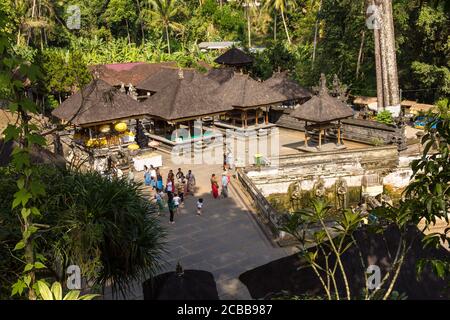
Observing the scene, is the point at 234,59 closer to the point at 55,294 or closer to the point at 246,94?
the point at 246,94

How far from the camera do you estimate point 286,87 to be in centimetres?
3878

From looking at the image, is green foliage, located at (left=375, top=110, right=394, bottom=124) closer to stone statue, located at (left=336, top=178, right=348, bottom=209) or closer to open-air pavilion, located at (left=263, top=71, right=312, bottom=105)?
open-air pavilion, located at (left=263, top=71, right=312, bottom=105)

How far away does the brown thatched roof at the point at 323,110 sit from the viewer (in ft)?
99.7

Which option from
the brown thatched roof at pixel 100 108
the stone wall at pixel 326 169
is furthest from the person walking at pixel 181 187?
the brown thatched roof at pixel 100 108

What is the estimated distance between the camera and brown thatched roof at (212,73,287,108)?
35531 mm

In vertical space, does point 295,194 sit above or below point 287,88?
below

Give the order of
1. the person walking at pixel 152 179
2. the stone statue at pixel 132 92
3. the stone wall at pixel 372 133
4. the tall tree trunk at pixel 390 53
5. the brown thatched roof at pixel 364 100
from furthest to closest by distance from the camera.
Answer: the stone statue at pixel 132 92, the brown thatched roof at pixel 364 100, the tall tree trunk at pixel 390 53, the stone wall at pixel 372 133, the person walking at pixel 152 179

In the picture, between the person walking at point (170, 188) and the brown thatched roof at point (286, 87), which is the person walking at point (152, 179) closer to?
the person walking at point (170, 188)

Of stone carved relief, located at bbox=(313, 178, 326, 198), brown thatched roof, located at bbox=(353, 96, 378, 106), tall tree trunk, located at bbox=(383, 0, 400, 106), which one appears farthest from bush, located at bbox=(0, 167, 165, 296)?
brown thatched roof, located at bbox=(353, 96, 378, 106)

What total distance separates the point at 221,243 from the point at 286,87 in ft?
72.8

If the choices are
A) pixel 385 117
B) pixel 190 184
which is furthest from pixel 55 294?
pixel 385 117

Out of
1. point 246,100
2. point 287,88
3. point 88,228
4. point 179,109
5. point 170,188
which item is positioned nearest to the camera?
point 88,228

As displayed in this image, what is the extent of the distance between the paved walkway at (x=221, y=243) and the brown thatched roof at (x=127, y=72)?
27.0 metres

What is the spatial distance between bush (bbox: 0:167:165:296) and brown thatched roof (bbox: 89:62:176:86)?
3545 centimetres
